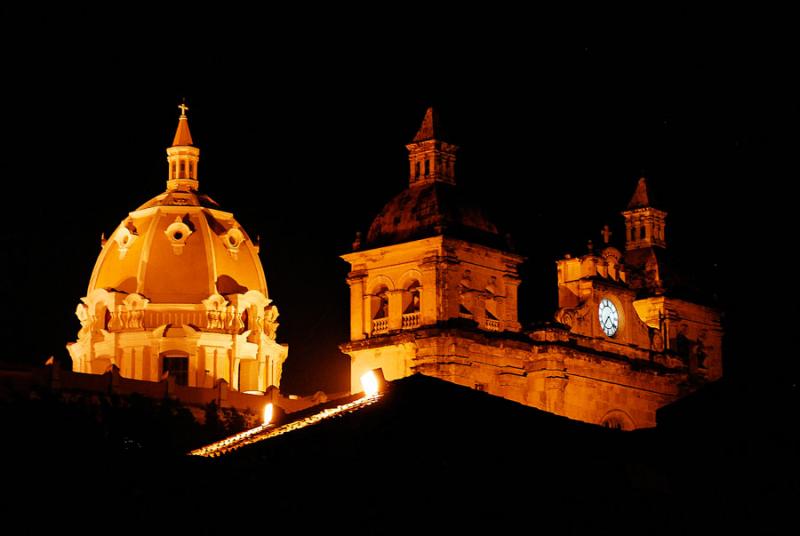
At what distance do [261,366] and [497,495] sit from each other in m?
64.4

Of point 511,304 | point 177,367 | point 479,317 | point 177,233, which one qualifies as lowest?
point 479,317

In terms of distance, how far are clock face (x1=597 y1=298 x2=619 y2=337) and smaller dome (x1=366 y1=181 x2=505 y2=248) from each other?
20.7 feet

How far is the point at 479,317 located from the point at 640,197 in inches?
566

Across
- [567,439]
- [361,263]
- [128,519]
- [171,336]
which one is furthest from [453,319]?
[128,519]

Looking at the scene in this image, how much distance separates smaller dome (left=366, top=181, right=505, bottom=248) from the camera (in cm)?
8131

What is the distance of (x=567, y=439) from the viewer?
43.5 metres

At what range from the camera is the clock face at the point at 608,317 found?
88.4m

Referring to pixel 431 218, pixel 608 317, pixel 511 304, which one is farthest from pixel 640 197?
pixel 431 218

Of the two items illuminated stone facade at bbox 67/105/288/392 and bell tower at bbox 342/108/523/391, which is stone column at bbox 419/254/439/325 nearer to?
bell tower at bbox 342/108/523/391

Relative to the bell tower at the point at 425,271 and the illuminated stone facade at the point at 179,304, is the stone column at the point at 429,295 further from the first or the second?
the illuminated stone facade at the point at 179,304

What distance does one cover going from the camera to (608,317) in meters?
88.9

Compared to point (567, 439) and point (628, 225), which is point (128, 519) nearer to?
point (567, 439)

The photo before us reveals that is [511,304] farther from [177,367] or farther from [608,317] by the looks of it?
[177,367]

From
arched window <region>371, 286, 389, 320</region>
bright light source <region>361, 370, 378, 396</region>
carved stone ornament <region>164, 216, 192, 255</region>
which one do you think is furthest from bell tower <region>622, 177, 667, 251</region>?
bright light source <region>361, 370, 378, 396</region>
